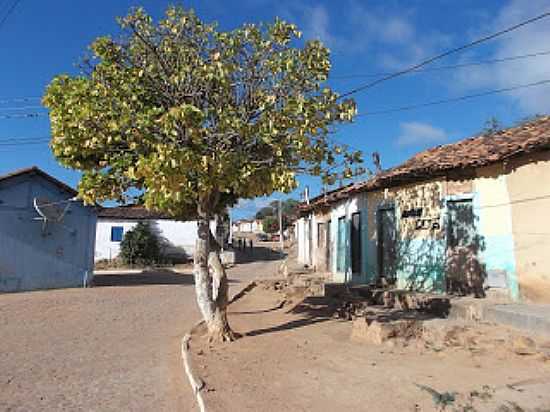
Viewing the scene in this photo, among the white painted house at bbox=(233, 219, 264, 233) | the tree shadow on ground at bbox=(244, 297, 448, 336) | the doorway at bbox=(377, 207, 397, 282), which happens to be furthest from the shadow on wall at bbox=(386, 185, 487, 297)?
the white painted house at bbox=(233, 219, 264, 233)

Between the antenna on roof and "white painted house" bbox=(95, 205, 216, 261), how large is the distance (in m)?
13.9

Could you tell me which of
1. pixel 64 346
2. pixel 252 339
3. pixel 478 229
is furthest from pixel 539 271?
pixel 64 346

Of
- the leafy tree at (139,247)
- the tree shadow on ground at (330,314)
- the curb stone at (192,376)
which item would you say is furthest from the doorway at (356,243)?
the leafy tree at (139,247)

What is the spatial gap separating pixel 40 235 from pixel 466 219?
13.7m

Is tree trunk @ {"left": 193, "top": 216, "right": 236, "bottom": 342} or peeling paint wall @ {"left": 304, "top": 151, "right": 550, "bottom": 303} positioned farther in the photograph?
peeling paint wall @ {"left": 304, "top": 151, "right": 550, "bottom": 303}

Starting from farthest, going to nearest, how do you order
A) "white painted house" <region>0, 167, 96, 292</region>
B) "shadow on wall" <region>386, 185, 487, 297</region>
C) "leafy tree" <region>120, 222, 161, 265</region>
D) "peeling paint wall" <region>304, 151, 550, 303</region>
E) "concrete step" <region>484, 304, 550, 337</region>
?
"leafy tree" <region>120, 222, 161, 265</region> < "white painted house" <region>0, 167, 96, 292</region> < "shadow on wall" <region>386, 185, 487, 297</region> < "peeling paint wall" <region>304, 151, 550, 303</region> < "concrete step" <region>484, 304, 550, 337</region>

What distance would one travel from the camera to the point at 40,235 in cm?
1644

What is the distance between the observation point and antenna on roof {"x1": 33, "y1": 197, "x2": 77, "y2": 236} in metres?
16.1

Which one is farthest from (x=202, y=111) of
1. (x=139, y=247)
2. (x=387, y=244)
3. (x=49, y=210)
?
(x=139, y=247)

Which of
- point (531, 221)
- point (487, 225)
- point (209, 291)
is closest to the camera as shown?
point (209, 291)

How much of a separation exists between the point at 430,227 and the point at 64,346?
8134 mm

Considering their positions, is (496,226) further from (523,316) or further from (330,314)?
(330,314)

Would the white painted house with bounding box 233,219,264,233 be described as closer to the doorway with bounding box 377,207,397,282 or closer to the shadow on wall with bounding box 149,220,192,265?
the shadow on wall with bounding box 149,220,192,265

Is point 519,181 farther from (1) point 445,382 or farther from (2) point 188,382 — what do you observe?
(2) point 188,382
